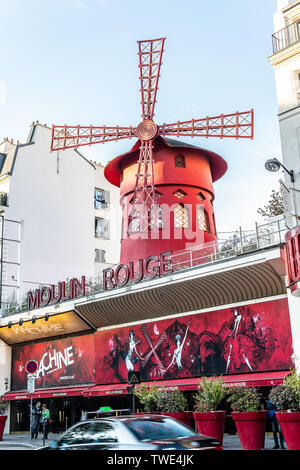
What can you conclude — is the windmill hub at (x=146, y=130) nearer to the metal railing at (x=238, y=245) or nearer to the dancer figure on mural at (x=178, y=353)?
the metal railing at (x=238, y=245)

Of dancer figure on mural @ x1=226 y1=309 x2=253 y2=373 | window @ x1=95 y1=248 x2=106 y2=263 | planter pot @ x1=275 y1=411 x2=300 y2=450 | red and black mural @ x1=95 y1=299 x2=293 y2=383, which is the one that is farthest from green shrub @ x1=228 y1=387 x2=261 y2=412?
window @ x1=95 y1=248 x2=106 y2=263

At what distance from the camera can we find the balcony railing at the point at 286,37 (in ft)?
50.7

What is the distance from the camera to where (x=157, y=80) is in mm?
22219

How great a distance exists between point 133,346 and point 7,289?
9.05 m

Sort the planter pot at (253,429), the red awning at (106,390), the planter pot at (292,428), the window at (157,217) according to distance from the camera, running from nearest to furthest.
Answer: the planter pot at (292,428) < the planter pot at (253,429) < the red awning at (106,390) < the window at (157,217)

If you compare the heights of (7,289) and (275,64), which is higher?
(275,64)

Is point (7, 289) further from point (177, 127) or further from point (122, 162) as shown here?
point (177, 127)

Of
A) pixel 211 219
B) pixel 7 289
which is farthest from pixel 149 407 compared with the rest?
pixel 7 289

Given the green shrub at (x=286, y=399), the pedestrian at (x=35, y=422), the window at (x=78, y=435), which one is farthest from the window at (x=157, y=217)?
the window at (x=78, y=435)

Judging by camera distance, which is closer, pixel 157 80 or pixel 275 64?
pixel 275 64

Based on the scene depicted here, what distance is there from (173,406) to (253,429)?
2.77m

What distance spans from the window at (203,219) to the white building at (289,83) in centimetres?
610

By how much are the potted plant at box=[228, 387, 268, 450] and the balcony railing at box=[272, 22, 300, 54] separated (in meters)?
9.89
